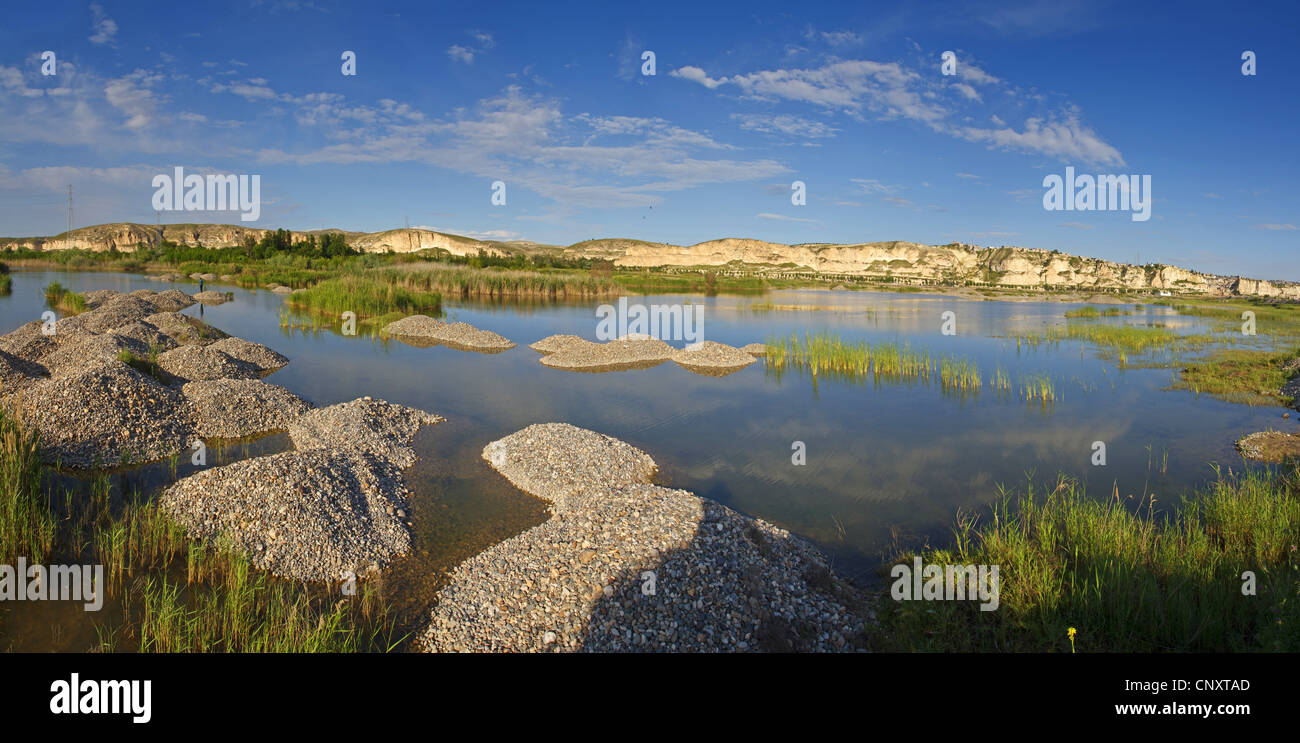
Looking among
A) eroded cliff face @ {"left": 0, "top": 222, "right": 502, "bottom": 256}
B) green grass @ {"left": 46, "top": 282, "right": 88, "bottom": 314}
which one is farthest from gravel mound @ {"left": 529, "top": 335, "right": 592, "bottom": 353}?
eroded cliff face @ {"left": 0, "top": 222, "right": 502, "bottom": 256}

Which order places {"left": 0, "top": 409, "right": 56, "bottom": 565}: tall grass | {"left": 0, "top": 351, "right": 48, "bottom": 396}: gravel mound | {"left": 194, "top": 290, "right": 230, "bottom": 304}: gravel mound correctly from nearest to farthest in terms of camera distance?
{"left": 0, "top": 409, "right": 56, "bottom": 565}: tall grass
{"left": 0, "top": 351, "right": 48, "bottom": 396}: gravel mound
{"left": 194, "top": 290, "right": 230, "bottom": 304}: gravel mound

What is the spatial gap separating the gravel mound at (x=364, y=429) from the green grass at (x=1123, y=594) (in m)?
7.42

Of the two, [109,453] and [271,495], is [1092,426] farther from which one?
[109,453]

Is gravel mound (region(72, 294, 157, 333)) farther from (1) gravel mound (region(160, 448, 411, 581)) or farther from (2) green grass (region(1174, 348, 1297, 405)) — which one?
(2) green grass (region(1174, 348, 1297, 405))

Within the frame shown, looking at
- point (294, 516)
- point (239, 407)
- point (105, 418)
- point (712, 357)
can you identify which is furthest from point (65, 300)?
point (294, 516)

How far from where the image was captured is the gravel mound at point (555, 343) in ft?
68.9

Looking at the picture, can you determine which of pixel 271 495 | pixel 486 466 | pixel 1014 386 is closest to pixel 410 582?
pixel 271 495

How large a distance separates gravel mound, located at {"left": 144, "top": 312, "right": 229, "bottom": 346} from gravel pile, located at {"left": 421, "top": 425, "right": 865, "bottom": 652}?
16.8 metres

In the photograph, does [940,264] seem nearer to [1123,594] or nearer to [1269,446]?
[1269,446]

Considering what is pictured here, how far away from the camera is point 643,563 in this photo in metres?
5.43

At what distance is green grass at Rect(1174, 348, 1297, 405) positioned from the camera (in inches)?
574

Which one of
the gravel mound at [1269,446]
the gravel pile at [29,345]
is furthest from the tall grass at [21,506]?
the gravel mound at [1269,446]

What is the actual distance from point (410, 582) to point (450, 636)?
4.12ft

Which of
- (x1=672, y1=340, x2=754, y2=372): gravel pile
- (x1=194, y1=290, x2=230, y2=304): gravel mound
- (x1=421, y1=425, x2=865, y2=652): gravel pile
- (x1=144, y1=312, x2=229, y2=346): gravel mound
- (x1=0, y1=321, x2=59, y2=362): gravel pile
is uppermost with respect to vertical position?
(x1=194, y1=290, x2=230, y2=304): gravel mound
